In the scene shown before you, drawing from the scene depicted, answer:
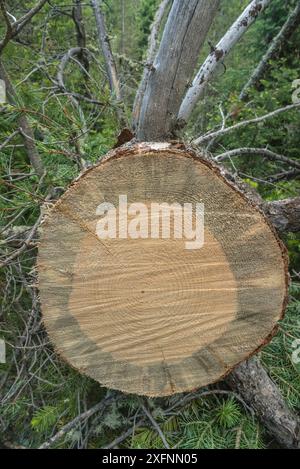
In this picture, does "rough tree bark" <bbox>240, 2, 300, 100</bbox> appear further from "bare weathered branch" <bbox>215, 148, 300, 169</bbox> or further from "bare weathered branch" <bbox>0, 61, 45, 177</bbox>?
"bare weathered branch" <bbox>0, 61, 45, 177</bbox>

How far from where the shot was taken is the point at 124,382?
156 centimetres

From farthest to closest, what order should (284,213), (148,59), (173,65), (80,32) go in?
(80,32)
(148,59)
(173,65)
(284,213)

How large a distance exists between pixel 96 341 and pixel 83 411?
62 centimetres

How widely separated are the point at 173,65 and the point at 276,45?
8.32 ft

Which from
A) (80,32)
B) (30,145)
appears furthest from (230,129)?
(80,32)

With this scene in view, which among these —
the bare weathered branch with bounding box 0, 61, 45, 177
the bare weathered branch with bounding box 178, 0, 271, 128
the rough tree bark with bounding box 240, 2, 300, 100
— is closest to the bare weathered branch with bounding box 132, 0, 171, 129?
the bare weathered branch with bounding box 178, 0, 271, 128

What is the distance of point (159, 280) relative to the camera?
1389mm

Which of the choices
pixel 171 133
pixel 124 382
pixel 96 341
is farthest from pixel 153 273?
pixel 171 133

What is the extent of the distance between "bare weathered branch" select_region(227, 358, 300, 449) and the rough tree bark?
269 centimetres

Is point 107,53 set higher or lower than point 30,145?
higher

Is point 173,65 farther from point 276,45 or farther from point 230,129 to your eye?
point 276,45

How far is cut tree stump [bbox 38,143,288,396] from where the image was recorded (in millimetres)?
1291

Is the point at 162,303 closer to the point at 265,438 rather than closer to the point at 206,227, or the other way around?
the point at 206,227

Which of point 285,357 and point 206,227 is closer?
point 206,227
